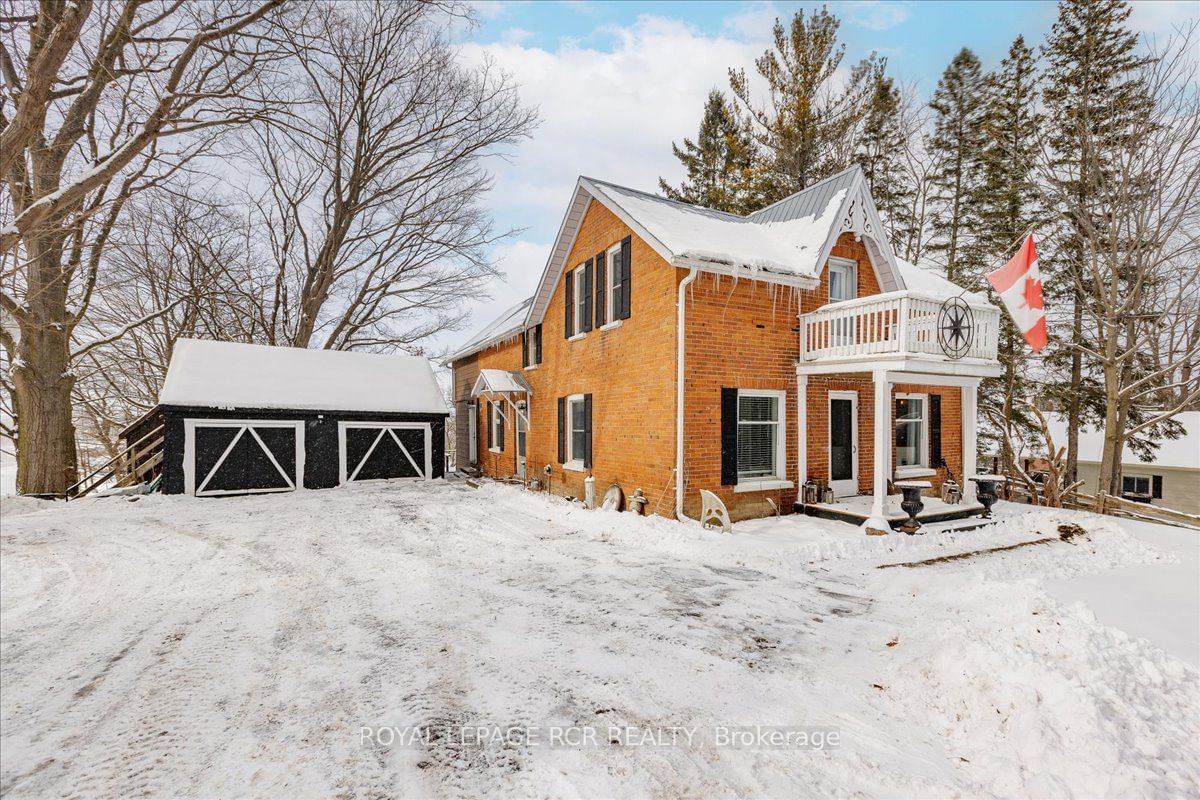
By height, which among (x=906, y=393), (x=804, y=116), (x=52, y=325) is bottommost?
(x=906, y=393)

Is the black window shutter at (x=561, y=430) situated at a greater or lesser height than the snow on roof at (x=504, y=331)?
lesser

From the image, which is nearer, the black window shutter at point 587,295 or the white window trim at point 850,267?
the white window trim at point 850,267

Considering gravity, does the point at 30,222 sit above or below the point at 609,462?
above

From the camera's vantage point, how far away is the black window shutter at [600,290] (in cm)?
1105

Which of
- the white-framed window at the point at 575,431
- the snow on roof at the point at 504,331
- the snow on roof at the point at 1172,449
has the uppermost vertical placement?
the snow on roof at the point at 504,331

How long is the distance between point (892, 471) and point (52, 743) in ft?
41.6

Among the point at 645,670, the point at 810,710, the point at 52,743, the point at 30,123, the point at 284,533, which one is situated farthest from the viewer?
the point at 284,533

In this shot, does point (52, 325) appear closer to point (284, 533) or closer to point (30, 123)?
point (30, 123)

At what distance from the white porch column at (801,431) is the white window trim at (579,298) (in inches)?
211

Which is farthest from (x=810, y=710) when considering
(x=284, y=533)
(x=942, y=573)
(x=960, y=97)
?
(x=960, y=97)

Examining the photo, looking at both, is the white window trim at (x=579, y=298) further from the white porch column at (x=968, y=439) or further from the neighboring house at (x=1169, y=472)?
the neighboring house at (x=1169, y=472)

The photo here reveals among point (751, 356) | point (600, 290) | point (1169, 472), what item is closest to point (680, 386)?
point (751, 356)

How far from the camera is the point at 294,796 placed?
2.31m

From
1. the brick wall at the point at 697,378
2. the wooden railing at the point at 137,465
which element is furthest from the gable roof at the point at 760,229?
the wooden railing at the point at 137,465
